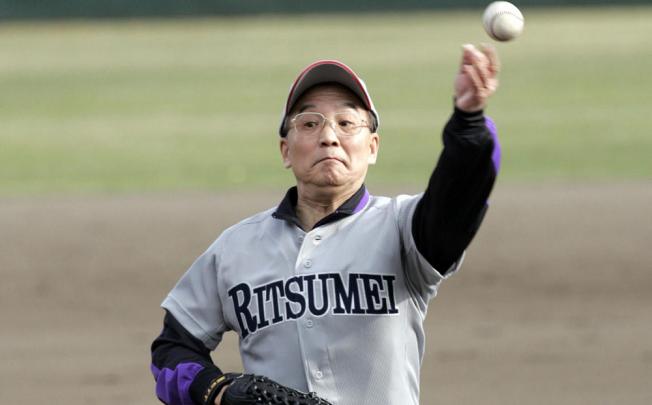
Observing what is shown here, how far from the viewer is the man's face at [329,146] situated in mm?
2506

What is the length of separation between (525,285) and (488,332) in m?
0.80

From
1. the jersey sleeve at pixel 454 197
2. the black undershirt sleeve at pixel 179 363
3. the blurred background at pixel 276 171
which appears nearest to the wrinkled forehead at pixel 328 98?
the jersey sleeve at pixel 454 197

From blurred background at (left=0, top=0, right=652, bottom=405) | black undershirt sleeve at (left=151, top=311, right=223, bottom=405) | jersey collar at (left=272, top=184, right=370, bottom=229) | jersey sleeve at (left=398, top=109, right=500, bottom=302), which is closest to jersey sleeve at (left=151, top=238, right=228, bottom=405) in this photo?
black undershirt sleeve at (left=151, top=311, right=223, bottom=405)

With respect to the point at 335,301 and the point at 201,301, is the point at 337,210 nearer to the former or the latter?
the point at 335,301

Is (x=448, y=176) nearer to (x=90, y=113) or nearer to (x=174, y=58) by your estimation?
(x=90, y=113)

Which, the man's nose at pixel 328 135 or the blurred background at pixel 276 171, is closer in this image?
the man's nose at pixel 328 135

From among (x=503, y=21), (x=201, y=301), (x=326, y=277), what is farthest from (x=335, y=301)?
(x=503, y=21)

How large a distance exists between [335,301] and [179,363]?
13.4 inches

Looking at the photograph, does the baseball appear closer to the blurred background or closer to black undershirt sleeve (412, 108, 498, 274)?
black undershirt sleeve (412, 108, 498, 274)

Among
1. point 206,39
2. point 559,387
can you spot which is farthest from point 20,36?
point 559,387

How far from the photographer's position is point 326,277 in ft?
8.07

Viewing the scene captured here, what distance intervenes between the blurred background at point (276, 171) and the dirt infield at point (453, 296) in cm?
2

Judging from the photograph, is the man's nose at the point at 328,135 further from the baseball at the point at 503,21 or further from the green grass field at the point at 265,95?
the green grass field at the point at 265,95

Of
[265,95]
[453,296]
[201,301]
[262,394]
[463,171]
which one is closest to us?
[463,171]
